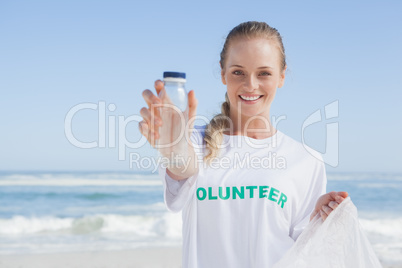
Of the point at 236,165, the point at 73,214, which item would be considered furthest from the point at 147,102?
the point at 73,214

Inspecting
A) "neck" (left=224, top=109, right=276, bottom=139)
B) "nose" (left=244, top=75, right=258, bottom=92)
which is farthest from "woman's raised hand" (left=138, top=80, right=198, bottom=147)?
"neck" (left=224, top=109, right=276, bottom=139)

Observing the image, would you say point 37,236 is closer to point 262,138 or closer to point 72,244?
point 72,244

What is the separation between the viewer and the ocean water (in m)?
9.07

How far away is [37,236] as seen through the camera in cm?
974

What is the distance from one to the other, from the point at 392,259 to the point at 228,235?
238 inches

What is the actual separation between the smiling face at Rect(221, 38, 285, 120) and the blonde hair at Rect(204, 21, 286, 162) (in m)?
0.04

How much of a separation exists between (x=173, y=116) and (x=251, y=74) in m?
0.63

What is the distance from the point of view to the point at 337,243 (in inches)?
92.9

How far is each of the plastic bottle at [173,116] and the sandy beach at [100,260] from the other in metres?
5.39

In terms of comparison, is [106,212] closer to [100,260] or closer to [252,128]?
[100,260]

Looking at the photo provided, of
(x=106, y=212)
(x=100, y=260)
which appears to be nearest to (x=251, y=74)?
(x=100, y=260)

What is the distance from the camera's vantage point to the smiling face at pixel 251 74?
7.42 ft

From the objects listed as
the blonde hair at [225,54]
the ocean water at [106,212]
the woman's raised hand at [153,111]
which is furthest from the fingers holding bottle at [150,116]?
the ocean water at [106,212]

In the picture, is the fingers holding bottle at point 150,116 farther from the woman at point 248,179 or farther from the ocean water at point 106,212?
the ocean water at point 106,212
